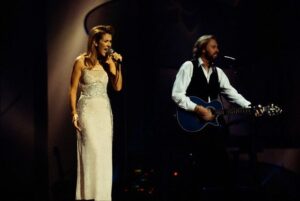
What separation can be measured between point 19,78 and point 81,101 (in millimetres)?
1891

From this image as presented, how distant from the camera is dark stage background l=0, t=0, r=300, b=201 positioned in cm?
567

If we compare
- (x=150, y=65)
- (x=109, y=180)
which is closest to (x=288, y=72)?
(x=150, y=65)

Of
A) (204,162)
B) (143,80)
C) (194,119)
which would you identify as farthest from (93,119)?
(143,80)

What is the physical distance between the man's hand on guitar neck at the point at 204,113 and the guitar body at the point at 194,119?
4cm

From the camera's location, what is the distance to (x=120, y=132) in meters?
6.09

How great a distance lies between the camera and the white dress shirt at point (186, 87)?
5199 mm

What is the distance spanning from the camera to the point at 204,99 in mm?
5324

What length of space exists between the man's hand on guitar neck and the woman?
1.15 m

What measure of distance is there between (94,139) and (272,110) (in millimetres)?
1934

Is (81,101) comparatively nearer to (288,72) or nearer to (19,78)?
(19,78)

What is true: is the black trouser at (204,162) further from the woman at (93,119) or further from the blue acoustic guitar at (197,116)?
the woman at (93,119)

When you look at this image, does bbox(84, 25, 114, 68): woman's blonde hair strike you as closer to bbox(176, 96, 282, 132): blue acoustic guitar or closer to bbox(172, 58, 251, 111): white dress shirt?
bbox(172, 58, 251, 111): white dress shirt

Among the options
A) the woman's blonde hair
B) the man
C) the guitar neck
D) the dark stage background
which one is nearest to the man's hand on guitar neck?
the man

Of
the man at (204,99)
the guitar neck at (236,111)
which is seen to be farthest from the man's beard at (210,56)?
the guitar neck at (236,111)
